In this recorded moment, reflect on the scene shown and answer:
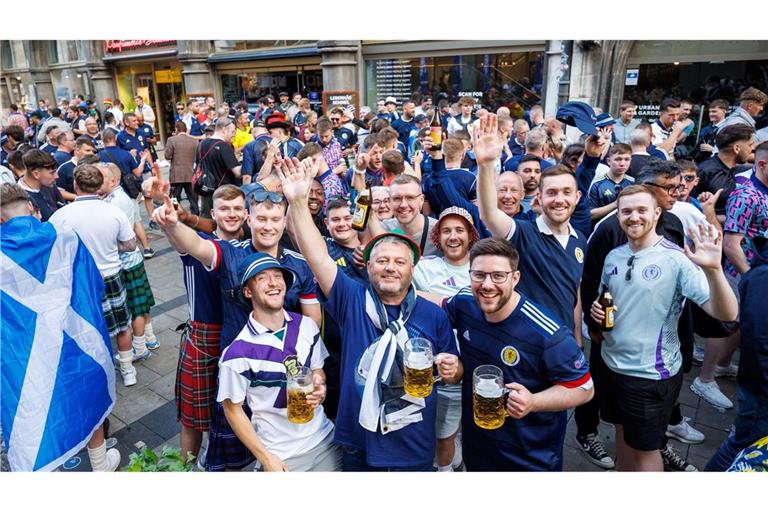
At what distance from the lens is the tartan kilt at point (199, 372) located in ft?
10.3

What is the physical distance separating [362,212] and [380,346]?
1461mm

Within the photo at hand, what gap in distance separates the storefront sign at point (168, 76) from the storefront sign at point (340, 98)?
368 inches

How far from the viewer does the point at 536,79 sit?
12891 millimetres

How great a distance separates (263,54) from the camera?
673 inches

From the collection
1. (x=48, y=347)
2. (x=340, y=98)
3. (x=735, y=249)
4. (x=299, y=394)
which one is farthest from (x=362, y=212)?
(x=340, y=98)

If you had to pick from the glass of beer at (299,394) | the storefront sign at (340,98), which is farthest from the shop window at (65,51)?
the glass of beer at (299,394)

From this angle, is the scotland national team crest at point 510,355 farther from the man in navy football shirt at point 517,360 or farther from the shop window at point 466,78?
the shop window at point 466,78

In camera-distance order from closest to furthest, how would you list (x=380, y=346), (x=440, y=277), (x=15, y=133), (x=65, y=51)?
(x=380, y=346) < (x=440, y=277) < (x=15, y=133) < (x=65, y=51)

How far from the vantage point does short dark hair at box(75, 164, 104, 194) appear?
4.19 m

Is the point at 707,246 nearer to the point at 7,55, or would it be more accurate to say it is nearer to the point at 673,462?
the point at 673,462

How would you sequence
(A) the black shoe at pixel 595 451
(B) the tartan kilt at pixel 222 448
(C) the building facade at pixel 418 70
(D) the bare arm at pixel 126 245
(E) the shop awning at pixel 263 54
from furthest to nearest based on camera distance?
(E) the shop awning at pixel 263 54
(C) the building facade at pixel 418 70
(D) the bare arm at pixel 126 245
(A) the black shoe at pixel 595 451
(B) the tartan kilt at pixel 222 448

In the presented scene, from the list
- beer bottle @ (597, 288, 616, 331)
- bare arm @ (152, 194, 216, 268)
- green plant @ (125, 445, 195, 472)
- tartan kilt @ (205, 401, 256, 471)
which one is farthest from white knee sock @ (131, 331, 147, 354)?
beer bottle @ (597, 288, 616, 331)

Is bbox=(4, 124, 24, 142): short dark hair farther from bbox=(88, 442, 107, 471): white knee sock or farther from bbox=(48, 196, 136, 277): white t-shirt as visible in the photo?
bbox=(88, 442, 107, 471): white knee sock
